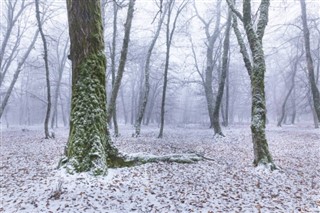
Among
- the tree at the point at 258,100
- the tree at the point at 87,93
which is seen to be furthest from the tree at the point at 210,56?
the tree at the point at 87,93

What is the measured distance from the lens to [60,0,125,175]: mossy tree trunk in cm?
708

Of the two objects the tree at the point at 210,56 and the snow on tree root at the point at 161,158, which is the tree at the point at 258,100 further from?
the tree at the point at 210,56

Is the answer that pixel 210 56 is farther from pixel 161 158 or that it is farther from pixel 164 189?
pixel 164 189

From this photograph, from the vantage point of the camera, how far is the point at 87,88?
24.2 feet

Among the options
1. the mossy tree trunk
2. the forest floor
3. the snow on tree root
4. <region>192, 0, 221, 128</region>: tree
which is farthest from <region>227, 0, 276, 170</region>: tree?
<region>192, 0, 221, 128</region>: tree

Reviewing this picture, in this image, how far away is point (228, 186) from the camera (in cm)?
705

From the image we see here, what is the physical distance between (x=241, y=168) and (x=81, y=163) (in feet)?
18.3

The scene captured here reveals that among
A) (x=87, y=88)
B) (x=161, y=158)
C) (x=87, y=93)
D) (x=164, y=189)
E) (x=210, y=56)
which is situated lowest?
(x=164, y=189)

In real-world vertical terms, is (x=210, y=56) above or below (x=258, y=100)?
above

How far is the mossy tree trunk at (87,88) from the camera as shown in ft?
23.2

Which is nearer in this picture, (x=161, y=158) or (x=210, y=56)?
(x=161, y=158)

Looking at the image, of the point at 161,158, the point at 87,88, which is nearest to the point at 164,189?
the point at 161,158

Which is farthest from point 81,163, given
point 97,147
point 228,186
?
point 228,186

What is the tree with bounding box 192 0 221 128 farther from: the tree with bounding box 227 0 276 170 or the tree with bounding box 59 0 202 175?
the tree with bounding box 59 0 202 175
